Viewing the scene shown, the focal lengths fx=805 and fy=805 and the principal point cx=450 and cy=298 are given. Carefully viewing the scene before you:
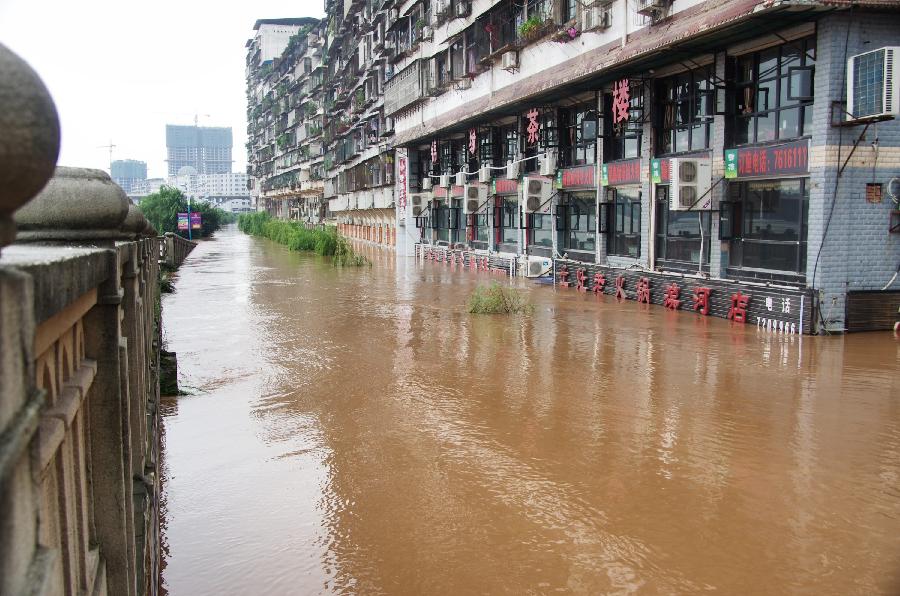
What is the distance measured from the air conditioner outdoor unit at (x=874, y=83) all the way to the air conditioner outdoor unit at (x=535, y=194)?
1198cm

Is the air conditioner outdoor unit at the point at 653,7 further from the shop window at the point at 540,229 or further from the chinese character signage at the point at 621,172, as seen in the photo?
the shop window at the point at 540,229

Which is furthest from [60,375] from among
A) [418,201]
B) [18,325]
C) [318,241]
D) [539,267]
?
[318,241]

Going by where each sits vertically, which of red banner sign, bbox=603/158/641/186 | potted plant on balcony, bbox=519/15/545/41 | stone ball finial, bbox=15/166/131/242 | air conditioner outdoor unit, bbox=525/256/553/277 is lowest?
air conditioner outdoor unit, bbox=525/256/553/277

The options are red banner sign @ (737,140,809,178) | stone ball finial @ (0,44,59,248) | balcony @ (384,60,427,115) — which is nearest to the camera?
stone ball finial @ (0,44,59,248)

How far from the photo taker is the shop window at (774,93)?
14.6 meters

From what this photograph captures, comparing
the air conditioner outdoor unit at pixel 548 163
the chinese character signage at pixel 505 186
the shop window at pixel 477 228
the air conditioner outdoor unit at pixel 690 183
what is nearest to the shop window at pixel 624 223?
the air conditioner outdoor unit at pixel 548 163

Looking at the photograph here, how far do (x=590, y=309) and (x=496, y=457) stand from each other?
11117mm

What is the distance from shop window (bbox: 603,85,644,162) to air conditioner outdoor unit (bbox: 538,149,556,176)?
2.72m

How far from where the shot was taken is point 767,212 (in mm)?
15758

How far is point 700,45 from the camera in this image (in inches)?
646

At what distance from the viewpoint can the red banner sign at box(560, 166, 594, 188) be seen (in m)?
22.6

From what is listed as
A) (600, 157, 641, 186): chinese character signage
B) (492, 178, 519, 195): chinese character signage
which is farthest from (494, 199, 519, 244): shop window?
(600, 157, 641, 186): chinese character signage

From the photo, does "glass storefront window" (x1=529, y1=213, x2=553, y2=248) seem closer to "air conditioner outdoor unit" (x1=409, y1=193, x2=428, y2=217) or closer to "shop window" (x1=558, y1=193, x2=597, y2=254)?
"shop window" (x1=558, y1=193, x2=597, y2=254)

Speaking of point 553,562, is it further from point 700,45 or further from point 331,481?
point 700,45
